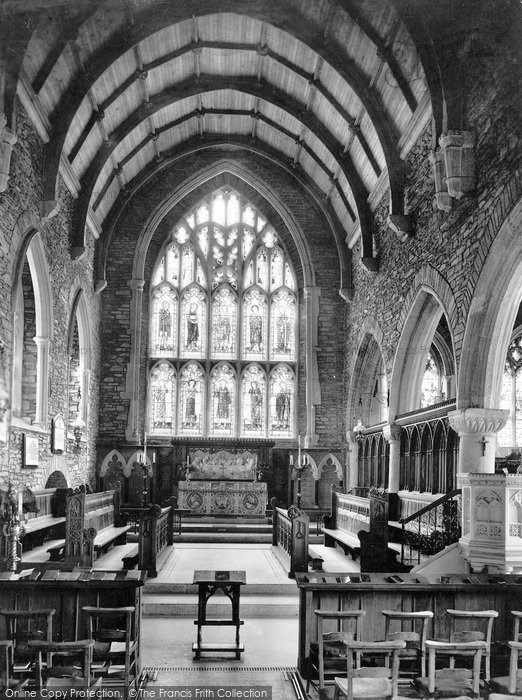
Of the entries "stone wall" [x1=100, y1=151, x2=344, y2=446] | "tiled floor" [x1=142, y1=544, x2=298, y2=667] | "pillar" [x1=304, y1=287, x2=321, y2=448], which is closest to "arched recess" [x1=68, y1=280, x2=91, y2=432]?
"stone wall" [x1=100, y1=151, x2=344, y2=446]

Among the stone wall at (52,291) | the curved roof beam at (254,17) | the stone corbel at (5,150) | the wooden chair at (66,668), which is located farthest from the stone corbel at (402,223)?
the wooden chair at (66,668)

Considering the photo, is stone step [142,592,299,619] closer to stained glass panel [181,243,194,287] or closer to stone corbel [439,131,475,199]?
stone corbel [439,131,475,199]

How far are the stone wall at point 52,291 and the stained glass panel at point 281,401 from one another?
433 cm

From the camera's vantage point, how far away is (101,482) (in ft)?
58.6

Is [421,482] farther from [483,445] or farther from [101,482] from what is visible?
[101,482]

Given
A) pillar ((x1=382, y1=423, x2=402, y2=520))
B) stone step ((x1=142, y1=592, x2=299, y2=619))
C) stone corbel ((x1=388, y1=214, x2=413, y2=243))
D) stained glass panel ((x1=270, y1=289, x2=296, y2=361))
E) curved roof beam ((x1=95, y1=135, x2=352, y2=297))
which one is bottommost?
stone step ((x1=142, y1=592, x2=299, y2=619))

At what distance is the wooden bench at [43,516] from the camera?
11.4 metres

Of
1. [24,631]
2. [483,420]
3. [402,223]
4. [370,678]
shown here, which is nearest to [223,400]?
[402,223]

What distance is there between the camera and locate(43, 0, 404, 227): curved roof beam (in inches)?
499

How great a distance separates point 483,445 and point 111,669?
19.3ft

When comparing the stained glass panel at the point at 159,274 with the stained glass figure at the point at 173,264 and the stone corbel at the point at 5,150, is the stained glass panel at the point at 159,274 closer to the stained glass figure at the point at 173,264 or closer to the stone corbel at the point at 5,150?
the stained glass figure at the point at 173,264

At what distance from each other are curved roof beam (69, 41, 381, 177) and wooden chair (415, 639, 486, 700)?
11.3 meters

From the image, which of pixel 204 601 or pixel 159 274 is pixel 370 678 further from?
pixel 159 274

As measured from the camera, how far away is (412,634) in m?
5.22
